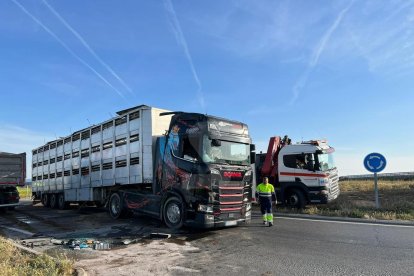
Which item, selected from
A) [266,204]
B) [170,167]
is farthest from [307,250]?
[170,167]

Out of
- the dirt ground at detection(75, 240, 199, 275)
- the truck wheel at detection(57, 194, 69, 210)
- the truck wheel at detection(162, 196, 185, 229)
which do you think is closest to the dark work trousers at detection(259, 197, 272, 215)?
the truck wheel at detection(162, 196, 185, 229)

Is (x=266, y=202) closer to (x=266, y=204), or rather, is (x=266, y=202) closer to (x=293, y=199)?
(x=266, y=204)

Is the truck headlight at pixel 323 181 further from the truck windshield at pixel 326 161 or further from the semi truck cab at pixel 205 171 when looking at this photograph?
the semi truck cab at pixel 205 171

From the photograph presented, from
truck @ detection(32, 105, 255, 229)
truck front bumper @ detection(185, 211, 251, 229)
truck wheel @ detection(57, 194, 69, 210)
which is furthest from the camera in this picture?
truck wheel @ detection(57, 194, 69, 210)

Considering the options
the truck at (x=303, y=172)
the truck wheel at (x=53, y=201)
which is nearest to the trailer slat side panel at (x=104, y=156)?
the truck wheel at (x=53, y=201)

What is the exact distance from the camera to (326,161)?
16.7 m

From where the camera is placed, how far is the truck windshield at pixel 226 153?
1066cm

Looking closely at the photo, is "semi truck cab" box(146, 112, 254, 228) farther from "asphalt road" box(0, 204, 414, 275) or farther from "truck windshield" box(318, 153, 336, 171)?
"truck windshield" box(318, 153, 336, 171)

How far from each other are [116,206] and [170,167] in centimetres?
418

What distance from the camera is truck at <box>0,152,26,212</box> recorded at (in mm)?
19798

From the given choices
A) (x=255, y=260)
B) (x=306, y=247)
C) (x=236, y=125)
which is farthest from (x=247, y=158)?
(x=255, y=260)

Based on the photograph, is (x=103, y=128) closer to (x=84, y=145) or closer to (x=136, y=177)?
(x=84, y=145)

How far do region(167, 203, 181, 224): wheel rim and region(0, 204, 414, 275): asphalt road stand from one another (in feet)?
1.41

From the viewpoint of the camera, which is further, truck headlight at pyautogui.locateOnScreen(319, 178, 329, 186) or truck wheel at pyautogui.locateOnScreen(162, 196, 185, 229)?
truck headlight at pyautogui.locateOnScreen(319, 178, 329, 186)
